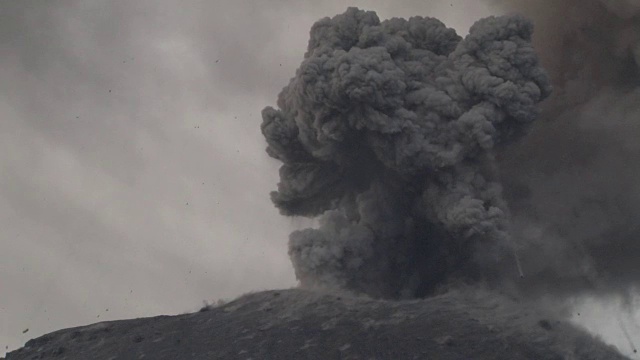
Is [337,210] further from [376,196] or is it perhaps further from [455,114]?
[455,114]

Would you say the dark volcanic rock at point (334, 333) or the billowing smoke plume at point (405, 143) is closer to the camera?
the dark volcanic rock at point (334, 333)

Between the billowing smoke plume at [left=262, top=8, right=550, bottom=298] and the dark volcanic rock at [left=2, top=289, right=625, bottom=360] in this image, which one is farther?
the billowing smoke plume at [left=262, top=8, right=550, bottom=298]

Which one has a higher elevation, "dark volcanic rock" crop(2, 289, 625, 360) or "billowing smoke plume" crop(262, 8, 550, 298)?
"billowing smoke plume" crop(262, 8, 550, 298)

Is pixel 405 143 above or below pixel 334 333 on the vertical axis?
above

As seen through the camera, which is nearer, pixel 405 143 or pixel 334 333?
pixel 334 333

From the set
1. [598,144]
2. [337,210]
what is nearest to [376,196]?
[337,210]
